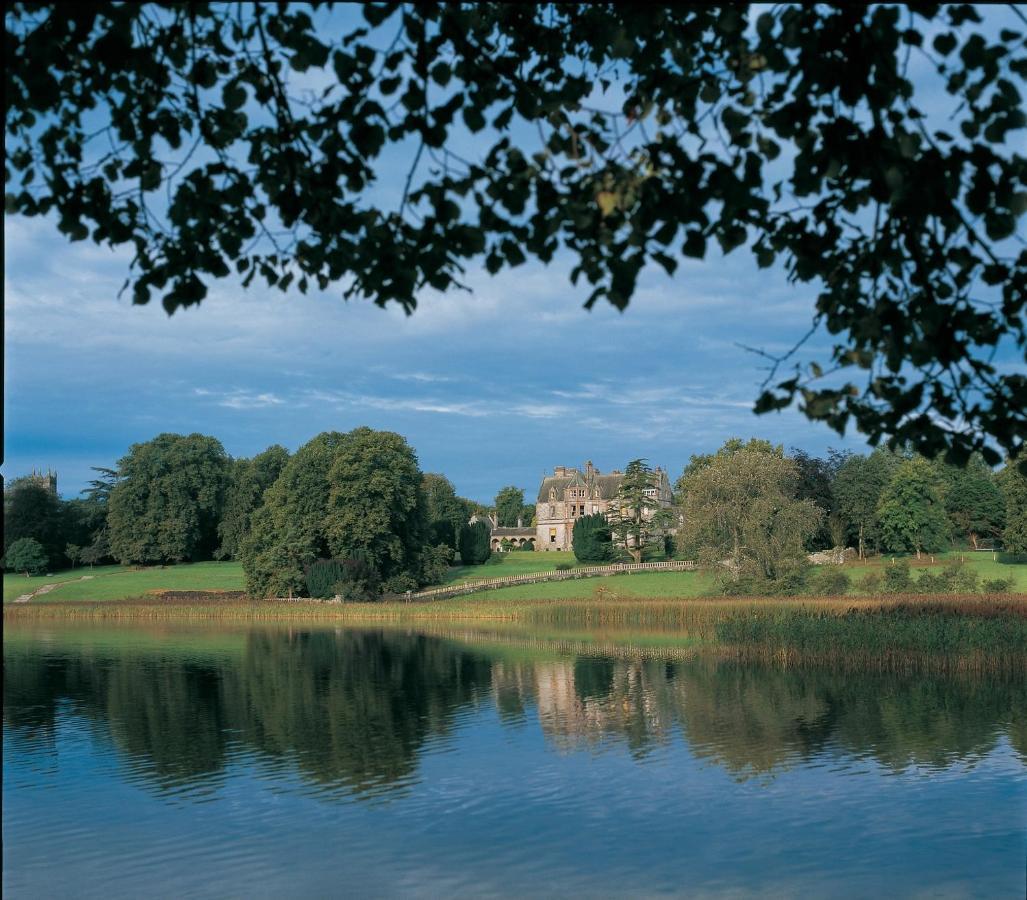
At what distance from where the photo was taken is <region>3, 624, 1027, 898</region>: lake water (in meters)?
11.7

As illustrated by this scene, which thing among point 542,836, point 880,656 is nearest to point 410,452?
point 880,656

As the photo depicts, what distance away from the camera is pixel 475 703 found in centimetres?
2405

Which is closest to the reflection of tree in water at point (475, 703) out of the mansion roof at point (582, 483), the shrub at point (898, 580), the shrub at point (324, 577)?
the shrub at point (898, 580)

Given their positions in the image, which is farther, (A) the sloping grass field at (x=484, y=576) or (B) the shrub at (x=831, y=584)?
(A) the sloping grass field at (x=484, y=576)

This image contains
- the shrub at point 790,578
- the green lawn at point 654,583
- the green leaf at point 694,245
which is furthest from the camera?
the green lawn at point 654,583

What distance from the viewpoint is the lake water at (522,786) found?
1167 cm

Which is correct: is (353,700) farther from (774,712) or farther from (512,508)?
(512,508)

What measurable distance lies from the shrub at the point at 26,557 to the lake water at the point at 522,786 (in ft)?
169

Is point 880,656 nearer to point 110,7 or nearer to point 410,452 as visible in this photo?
point 110,7

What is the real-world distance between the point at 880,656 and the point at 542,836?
1665cm

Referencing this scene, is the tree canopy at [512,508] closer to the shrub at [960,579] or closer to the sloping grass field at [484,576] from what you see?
the sloping grass field at [484,576]

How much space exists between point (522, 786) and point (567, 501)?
9379 centimetres

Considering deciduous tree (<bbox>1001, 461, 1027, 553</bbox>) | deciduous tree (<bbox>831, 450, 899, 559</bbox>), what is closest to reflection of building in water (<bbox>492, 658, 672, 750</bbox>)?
deciduous tree (<bbox>1001, 461, 1027, 553</bbox>)

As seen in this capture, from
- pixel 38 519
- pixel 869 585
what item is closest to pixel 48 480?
pixel 38 519
